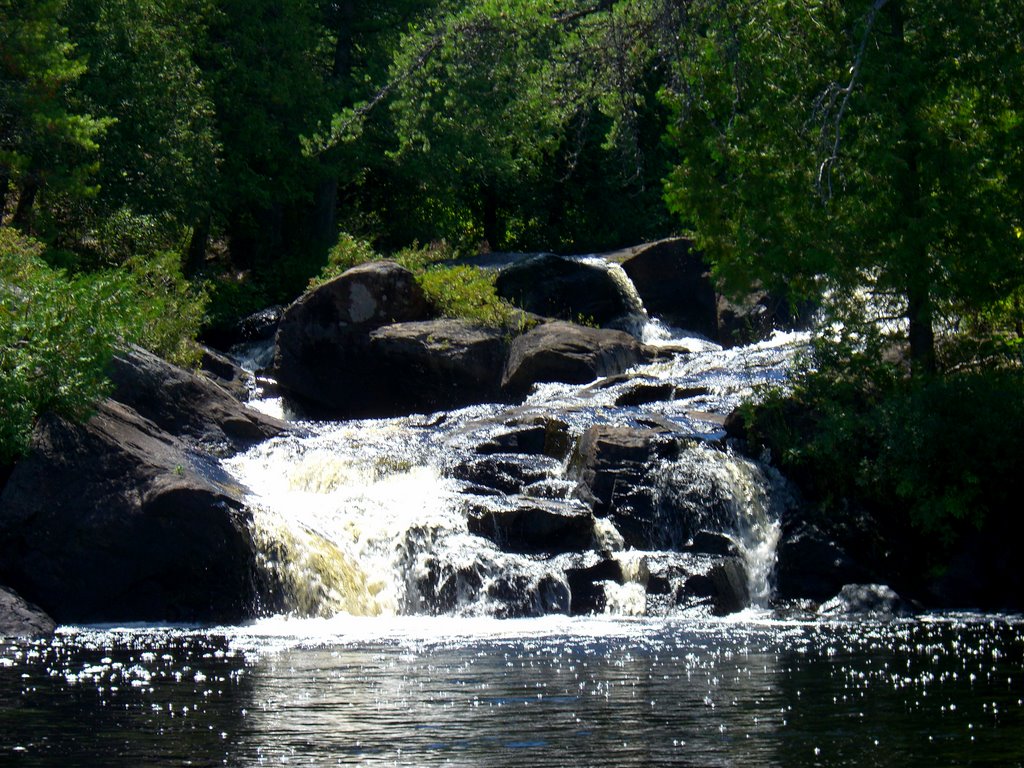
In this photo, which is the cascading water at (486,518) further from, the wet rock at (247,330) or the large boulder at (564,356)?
the wet rock at (247,330)

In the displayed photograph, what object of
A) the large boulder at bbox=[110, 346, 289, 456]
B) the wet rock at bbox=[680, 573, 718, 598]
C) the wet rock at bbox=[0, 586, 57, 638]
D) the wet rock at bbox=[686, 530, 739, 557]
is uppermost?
the large boulder at bbox=[110, 346, 289, 456]

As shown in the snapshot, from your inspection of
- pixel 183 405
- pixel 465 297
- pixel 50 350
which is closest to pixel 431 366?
pixel 465 297

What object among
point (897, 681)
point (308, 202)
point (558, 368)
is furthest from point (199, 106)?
point (897, 681)

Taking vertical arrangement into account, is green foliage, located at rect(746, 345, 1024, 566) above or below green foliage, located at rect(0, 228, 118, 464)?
below

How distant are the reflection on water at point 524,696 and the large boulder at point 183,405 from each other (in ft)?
22.6

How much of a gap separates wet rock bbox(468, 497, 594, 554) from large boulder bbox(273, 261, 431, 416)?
9.67 metres

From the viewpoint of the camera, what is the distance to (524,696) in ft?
32.6

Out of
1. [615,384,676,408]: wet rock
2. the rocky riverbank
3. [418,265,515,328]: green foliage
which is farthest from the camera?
[418,265,515,328]: green foliage

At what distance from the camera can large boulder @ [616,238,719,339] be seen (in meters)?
32.6

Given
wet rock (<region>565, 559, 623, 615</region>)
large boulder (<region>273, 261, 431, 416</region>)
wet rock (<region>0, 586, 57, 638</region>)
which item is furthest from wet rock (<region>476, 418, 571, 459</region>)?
wet rock (<region>0, 586, 57, 638</region>)

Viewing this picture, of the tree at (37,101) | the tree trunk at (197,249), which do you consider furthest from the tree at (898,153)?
the tree trunk at (197,249)

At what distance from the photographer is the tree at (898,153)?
686 inches

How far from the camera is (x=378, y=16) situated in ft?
128

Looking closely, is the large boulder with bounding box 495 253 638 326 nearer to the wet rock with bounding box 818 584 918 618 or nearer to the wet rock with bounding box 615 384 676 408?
the wet rock with bounding box 615 384 676 408
